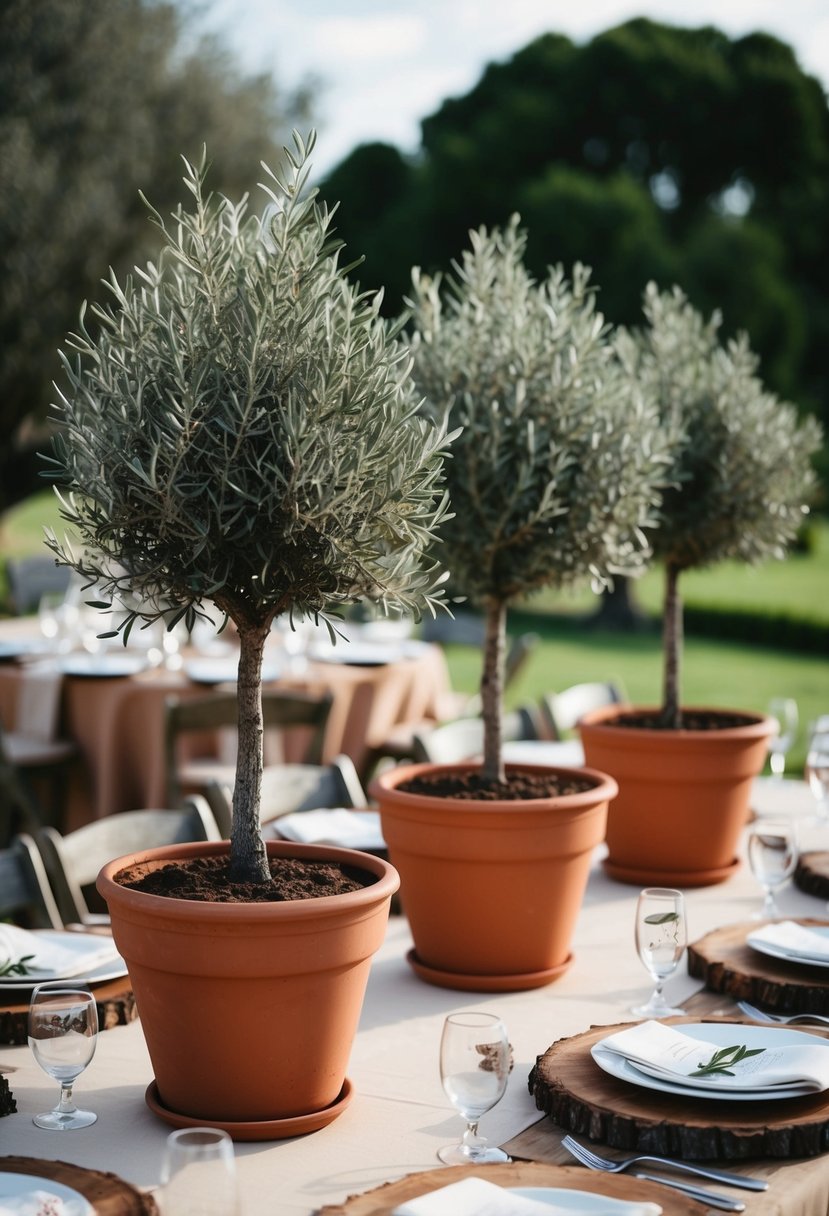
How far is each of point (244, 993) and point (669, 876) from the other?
6.63ft

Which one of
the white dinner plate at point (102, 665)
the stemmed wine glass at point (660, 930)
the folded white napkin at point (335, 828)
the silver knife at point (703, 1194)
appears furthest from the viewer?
the white dinner plate at point (102, 665)

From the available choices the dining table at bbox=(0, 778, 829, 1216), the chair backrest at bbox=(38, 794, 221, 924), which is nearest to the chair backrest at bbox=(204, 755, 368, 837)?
the chair backrest at bbox=(38, 794, 221, 924)

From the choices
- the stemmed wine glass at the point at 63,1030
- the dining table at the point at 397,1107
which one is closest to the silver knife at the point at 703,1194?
the dining table at the point at 397,1107

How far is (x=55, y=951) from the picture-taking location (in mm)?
2936

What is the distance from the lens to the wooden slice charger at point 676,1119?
2.13 meters

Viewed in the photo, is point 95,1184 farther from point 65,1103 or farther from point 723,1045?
point 723,1045

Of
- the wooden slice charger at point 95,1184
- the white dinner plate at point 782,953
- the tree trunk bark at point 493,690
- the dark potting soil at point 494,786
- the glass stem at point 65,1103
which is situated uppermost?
the tree trunk bark at point 493,690

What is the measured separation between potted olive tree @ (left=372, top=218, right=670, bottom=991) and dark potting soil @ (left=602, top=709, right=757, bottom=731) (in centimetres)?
79

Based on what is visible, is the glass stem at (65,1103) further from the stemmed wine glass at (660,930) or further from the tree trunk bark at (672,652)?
the tree trunk bark at (672,652)

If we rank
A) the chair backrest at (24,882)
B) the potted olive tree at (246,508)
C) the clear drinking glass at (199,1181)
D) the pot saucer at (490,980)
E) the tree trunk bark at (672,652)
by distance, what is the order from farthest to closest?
the tree trunk bark at (672,652), the chair backrest at (24,882), the pot saucer at (490,980), the potted olive tree at (246,508), the clear drinking glass at (199,1181)

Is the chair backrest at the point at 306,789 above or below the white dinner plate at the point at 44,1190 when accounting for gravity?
above

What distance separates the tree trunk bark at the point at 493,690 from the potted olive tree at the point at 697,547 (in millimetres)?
549

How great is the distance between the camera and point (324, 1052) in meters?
2.36

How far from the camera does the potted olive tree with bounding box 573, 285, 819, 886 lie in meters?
4.02
